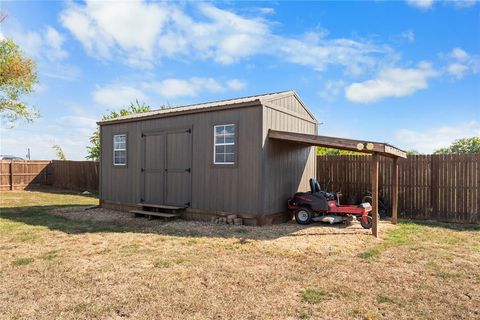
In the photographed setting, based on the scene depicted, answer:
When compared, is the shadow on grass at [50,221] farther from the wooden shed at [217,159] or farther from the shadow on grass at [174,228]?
the wooden shed at [217,159]

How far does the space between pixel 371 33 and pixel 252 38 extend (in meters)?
3.98

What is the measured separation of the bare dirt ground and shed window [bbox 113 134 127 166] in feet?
13.2

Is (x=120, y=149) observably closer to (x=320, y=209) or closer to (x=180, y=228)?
(x=180, y=228)

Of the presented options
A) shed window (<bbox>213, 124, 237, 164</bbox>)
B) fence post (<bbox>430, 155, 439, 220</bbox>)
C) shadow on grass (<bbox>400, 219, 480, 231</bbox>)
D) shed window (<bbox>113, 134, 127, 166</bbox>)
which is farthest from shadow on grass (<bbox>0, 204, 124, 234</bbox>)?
fence post (<bbox>430, 155, 439, 220</bbox>)

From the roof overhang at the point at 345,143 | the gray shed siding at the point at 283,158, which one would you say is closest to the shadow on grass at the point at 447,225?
the roof overhang at the point at 345,143

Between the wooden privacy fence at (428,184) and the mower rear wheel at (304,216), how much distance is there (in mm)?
2989

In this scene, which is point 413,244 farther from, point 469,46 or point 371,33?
point 469,46

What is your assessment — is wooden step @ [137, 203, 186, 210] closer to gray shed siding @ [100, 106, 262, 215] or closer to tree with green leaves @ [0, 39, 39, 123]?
gray shed siding @ [100, 106, 262, 215]

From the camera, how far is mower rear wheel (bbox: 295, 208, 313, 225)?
8211 millimetres

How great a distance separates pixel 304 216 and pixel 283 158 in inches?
66.8

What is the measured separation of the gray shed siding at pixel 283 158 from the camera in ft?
26.0

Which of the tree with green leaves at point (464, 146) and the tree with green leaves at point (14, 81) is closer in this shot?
the tree with green leaves at point (14, 81)

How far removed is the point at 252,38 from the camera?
10.4 metres

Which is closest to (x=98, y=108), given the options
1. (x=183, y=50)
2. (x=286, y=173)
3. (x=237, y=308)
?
(x=183, y=50)
